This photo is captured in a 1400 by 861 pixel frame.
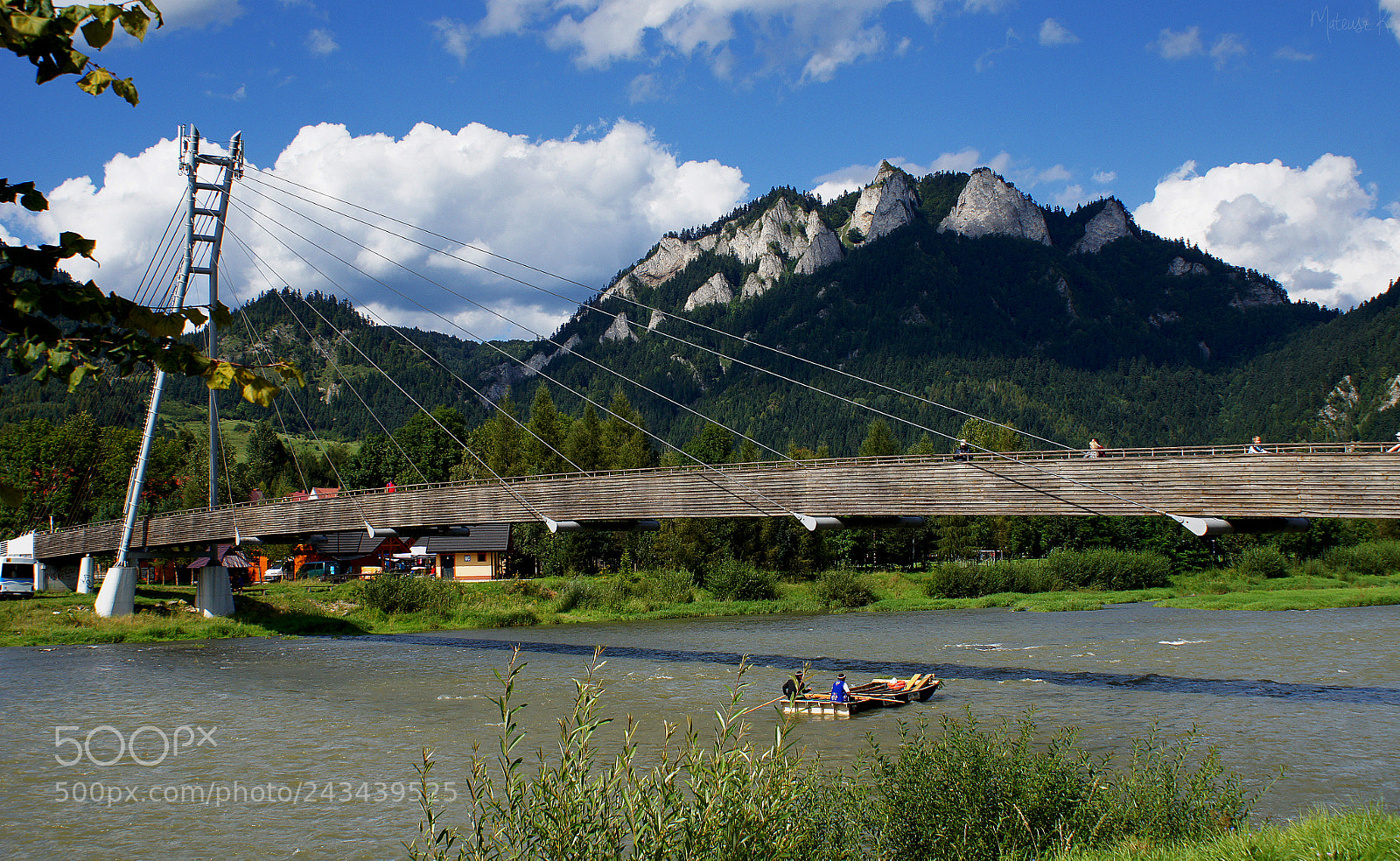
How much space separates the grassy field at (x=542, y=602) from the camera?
147 ft

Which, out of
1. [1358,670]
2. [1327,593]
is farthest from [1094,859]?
[1327,593]

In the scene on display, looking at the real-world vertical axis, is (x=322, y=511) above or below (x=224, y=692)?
above

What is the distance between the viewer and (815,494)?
3080 cm

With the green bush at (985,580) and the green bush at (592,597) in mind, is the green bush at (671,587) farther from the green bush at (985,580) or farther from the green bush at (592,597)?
the green bush at (985,580)

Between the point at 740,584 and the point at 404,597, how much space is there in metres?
21.3

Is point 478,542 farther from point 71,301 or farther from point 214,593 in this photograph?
point 71,301

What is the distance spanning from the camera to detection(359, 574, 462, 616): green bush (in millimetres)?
52594

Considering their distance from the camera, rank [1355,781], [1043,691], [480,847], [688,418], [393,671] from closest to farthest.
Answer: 1. [480,847]
2. [1355,781]
3. [1043,691]
4. [393,671]
5. [688,418]

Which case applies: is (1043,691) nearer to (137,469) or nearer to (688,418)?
(137,469)

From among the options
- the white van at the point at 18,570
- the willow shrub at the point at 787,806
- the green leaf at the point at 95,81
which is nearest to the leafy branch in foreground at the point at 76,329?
the green leaf at the point at 95,81

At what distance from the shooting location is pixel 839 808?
10.4m

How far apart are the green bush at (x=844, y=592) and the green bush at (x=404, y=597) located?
23308mm

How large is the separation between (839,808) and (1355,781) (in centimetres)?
1222

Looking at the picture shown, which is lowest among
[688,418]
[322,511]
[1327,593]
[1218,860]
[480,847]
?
[1327,593]
